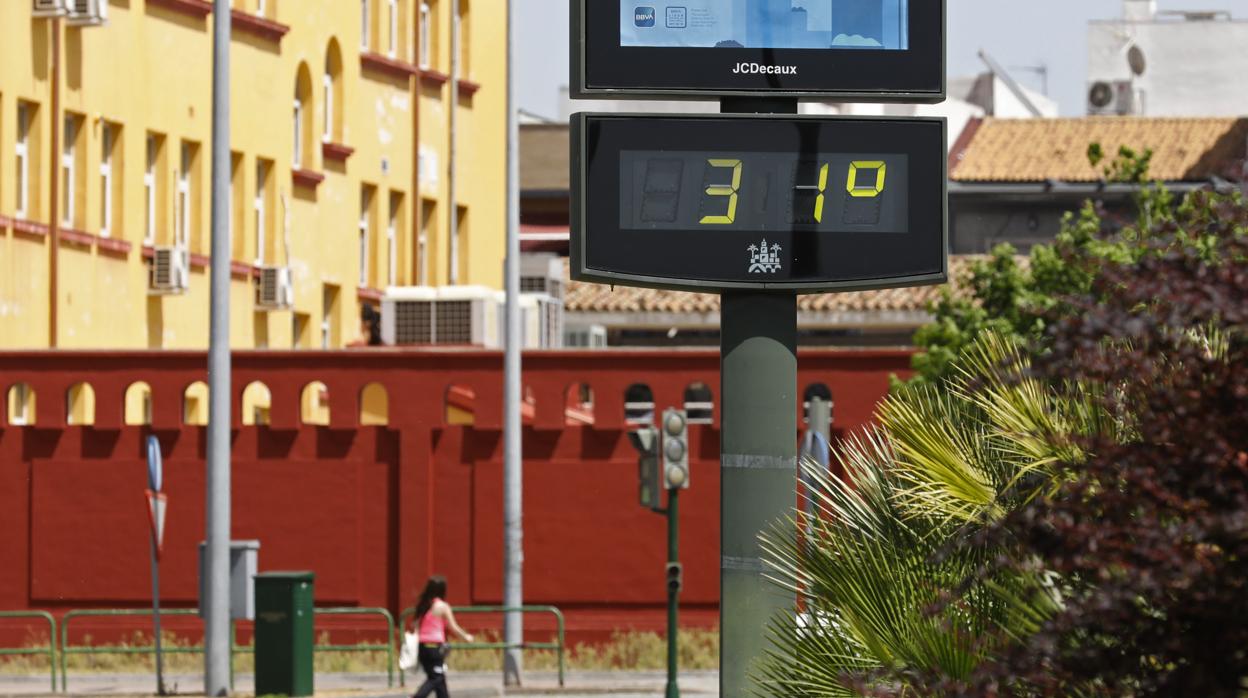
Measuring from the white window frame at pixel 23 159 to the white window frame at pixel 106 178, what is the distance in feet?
5.70

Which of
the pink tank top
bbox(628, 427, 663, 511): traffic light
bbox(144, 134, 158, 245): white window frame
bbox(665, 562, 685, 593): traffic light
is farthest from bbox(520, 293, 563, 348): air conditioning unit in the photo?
the pink tank top

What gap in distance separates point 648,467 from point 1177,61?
53177 millimetres

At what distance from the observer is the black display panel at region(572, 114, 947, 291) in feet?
30.8

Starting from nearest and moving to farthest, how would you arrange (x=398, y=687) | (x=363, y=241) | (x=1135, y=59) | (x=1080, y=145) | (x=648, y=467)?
1. (x=398, y=687)
2. (x=648, y=467)
3. (x=363, y=241)
4. (x=1080, y=145)
5. (x=1135, y=59)

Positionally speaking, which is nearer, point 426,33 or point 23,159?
point 23,159

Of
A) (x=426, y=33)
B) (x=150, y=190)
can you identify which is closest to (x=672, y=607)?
(x=150, y=190)

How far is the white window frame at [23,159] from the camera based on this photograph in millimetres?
33188

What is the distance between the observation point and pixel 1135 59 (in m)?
77.6

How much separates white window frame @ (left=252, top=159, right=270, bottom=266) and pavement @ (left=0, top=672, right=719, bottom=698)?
10591 millimetres

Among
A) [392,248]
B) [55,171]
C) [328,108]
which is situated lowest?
[392,248]

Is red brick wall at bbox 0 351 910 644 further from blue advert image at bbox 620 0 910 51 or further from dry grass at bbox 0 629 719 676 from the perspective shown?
blue advert image at bbox 620 0 910 51

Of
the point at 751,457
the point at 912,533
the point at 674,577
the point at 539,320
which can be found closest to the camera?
the point at 912,533

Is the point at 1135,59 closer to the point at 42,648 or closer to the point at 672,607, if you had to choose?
the point at 42,648

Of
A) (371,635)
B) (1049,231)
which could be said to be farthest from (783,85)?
(1049,231)
